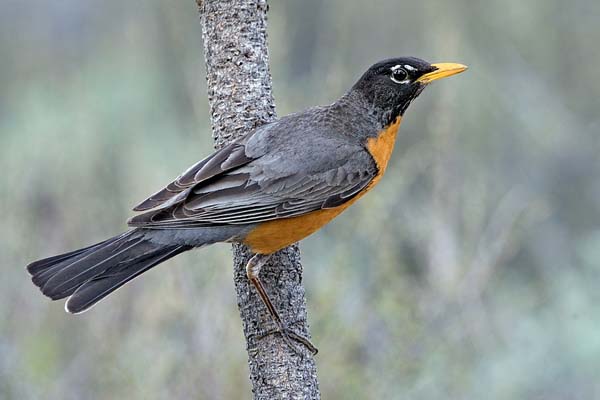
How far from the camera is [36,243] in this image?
24.6ft

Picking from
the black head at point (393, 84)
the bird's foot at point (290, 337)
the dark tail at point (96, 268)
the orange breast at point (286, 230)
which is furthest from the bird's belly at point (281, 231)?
the black head at point (393, 84)

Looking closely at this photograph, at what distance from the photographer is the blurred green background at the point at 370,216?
244 inches

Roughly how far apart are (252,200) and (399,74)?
114 cm

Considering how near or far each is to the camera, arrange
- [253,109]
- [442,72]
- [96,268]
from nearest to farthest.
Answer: [96,268] < [253,109] < [442,72]

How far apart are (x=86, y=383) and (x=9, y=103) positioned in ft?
21.4

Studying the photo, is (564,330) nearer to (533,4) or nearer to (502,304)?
(502,304)

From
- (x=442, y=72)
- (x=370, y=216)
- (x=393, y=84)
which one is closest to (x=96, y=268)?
(x=393, y=84)

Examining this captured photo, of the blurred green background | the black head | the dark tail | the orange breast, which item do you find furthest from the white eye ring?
the dark tail

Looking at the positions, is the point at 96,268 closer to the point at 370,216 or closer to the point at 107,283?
the point at 107,283

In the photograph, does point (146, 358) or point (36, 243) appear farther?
point (36, 243)

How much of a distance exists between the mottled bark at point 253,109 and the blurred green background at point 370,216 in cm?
141

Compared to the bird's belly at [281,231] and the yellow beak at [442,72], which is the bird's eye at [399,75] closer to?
the yellow beak at [442,72]

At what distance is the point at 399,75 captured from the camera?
5297mm

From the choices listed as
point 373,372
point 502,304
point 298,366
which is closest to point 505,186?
point 502,304
